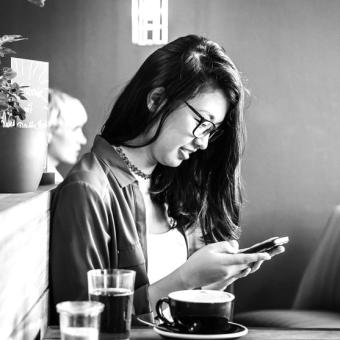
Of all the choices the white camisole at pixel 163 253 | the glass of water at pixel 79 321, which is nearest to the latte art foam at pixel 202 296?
the glass of water at pixel 79 321

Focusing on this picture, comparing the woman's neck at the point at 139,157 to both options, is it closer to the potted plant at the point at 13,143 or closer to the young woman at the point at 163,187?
the young woman at the point at 163,187

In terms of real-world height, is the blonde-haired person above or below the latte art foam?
above

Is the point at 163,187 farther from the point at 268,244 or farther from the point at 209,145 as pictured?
the point at 268,244

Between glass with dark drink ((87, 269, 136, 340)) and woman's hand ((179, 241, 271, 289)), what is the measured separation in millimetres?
428

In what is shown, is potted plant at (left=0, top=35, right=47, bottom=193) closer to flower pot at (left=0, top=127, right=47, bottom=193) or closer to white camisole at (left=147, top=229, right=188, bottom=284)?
flower pot at (left=0, top=127, right=47, bottom=193)

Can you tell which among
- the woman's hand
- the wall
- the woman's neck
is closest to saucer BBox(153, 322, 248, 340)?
the woman's hand

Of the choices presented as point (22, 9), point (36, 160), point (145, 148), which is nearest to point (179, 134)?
point (145, 148)

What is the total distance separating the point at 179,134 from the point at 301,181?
1.69m

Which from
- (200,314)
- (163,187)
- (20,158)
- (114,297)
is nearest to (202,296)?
(200,314)

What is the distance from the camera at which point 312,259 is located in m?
3.09

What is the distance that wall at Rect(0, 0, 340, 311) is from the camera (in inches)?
127

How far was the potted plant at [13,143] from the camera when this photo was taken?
3.91 feet

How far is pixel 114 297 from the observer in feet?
3.67

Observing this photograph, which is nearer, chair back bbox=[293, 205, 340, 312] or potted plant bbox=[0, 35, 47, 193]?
potted plant bbox=[0, 35, 47, 193]
